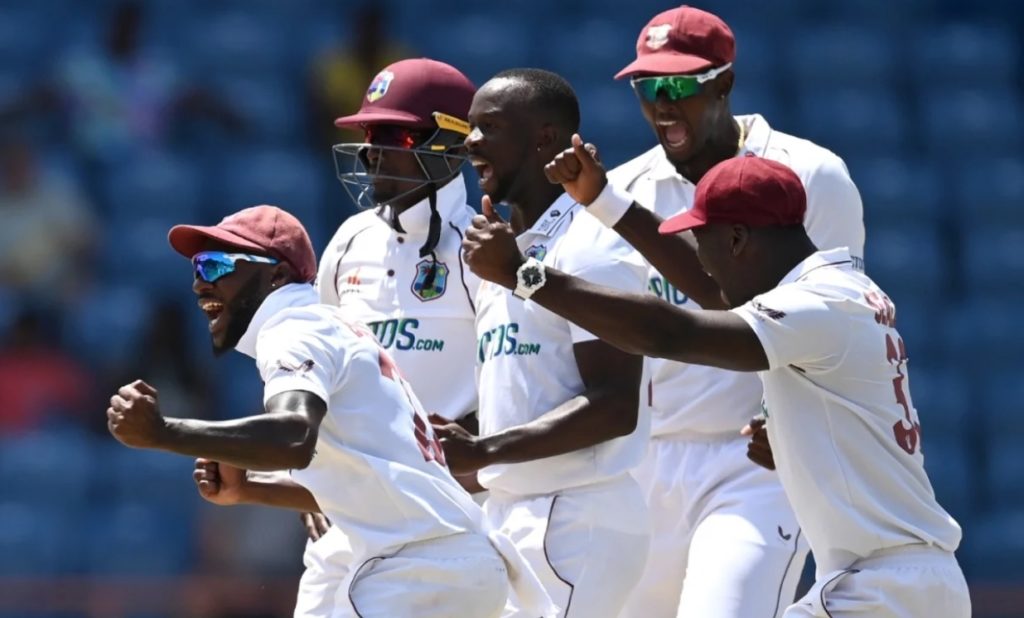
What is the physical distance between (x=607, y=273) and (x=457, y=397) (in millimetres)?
691

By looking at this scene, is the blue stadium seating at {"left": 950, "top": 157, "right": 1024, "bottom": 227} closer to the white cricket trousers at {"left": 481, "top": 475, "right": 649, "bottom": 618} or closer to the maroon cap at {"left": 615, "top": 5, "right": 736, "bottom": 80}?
the maroon cap at {"left": 615, "top": 5, "right": 736, "bottom": 80}

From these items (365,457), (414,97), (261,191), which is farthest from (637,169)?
(261,191)

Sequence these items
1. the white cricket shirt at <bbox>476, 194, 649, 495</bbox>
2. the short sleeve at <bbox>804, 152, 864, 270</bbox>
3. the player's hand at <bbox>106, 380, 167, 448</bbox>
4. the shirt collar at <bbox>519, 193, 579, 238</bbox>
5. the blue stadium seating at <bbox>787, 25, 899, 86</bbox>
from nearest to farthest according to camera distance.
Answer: the player's hand at <bbox>106, 380, 167, 448</bbox> → the white cricket shirt at <bbox>476, 194, 649, 495</bbox> → the shirt collar at <bbox>519, 193, 579, 238</bbox> → the short sleeve at <bbox>804, 152, 864, 270</bbox> → the blue stadium seating at <bbox>787, 25, 899, 86</bbox>

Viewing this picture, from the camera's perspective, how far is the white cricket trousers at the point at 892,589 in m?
4.45

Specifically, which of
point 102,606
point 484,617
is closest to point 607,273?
point 484,617

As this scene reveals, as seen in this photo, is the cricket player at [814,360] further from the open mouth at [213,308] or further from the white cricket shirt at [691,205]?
the white cricket shirt at [691,205]

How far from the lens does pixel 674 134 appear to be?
5.70m

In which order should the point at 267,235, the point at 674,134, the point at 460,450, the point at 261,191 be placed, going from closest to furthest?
the point at 267,235, the point at 460,450, the point at 674,134, the point at 261,191

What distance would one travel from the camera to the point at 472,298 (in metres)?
5.59

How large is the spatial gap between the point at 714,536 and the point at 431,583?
1154 millimetres

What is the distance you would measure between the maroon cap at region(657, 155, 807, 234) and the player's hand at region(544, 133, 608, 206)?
399 mm

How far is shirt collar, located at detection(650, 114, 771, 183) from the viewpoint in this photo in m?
5.71

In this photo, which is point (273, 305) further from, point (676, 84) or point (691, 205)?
point (676, 84)

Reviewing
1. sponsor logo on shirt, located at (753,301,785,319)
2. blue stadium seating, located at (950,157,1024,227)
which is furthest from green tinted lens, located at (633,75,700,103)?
blue stadium seating, located at (950,157,1024,227)
